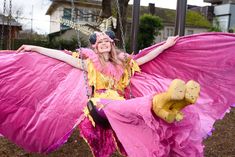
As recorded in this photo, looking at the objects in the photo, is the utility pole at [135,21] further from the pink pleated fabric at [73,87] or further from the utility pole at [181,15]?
the pink pleated fabric at [73,87]

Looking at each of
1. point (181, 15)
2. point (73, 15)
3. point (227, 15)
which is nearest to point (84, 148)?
point (181, 15)

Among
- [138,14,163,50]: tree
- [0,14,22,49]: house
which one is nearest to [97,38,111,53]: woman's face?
[0,14,22,49]: house

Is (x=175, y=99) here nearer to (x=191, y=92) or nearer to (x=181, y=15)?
(x=191, y=92)

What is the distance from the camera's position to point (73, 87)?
3795 millimetres

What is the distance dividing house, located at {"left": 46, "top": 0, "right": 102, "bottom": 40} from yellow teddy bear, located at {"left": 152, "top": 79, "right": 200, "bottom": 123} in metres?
1.10

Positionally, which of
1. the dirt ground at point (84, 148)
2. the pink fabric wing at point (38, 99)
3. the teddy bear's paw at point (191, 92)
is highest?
the teddy bear's paw at point (191, 92)

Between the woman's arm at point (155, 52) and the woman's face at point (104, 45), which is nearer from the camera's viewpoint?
the woman's face at point (104, 45)

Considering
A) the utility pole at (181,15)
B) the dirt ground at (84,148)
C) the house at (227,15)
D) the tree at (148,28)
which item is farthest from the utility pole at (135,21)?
the house at (227,15)

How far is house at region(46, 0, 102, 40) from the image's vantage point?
472 centimetres

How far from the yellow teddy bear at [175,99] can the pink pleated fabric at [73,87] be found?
2.81 ft

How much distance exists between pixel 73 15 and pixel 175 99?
1.28 metres

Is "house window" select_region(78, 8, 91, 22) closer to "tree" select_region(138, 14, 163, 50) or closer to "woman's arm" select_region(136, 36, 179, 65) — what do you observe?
Result: "woman's arm" select_region(136, 36, 179, 65)

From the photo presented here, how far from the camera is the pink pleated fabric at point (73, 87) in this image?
369 centimetres

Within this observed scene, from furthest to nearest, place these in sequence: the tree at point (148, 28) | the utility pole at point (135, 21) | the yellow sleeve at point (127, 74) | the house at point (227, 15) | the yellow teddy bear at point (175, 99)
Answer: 1. the house at point (227, 15)
2. the tree at point (148, 28)
3. the utility pole at point (135, 21)
4. the yellow sleeve at point (127, 74)
5. the yellow teddy bear at point (175, 99)
